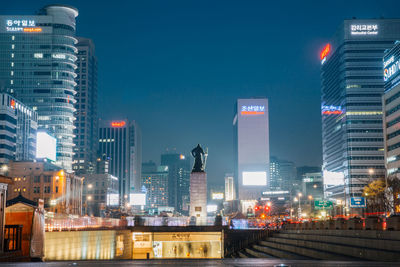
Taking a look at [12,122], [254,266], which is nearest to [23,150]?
[12,122]

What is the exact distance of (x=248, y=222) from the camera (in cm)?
8475

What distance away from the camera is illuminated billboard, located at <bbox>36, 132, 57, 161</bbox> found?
5448 inches

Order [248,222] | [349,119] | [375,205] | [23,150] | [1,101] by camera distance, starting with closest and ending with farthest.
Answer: [248,222] → [375,205] → [1,101] → [23,150] → [349,119]

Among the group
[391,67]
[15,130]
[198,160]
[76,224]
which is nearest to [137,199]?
[15,130]

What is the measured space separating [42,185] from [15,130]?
1105 inches

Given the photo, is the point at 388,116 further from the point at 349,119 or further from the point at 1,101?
the point at 1,101

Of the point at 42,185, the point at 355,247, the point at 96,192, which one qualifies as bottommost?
the point at 355,247

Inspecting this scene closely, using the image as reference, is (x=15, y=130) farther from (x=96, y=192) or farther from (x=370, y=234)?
(x=370, y=234)

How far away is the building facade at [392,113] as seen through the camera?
11638 cm

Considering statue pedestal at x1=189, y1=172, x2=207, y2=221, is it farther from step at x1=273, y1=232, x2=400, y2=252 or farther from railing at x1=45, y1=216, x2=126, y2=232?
step at x1=273, y1=232, x2=400, y2=252

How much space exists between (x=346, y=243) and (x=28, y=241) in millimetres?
Answer: 18426

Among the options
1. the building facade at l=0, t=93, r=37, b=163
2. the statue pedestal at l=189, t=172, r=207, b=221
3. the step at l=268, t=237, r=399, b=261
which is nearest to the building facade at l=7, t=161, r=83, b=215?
the building facade at l=0, t=93, r=37, b=163

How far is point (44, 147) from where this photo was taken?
140 m

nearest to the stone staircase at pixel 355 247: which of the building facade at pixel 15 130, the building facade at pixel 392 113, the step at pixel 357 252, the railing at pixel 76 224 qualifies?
the step at pixel 357 252
